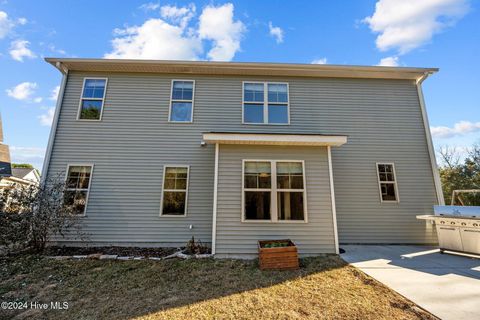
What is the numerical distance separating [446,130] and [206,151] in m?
42.5

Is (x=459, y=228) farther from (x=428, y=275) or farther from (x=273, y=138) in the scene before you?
(x=273, y=138)

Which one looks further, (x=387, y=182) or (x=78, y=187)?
(x=387, y=182)

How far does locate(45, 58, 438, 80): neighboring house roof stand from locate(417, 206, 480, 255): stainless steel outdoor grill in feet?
16.1

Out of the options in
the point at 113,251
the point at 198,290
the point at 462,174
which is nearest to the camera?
the point at 198,290

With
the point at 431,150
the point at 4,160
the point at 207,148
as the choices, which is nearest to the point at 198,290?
the point at 207,148

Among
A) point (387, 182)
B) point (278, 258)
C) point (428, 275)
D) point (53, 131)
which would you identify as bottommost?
point (428, 275)

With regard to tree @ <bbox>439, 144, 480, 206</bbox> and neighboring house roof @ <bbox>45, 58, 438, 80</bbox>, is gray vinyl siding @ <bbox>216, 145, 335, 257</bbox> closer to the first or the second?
neighboring house roof @ <bbox>45, 58, 438, 80</bbox>

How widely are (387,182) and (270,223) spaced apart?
14.8 ft

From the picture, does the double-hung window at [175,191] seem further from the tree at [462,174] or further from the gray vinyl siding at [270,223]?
the tree at [462,174]

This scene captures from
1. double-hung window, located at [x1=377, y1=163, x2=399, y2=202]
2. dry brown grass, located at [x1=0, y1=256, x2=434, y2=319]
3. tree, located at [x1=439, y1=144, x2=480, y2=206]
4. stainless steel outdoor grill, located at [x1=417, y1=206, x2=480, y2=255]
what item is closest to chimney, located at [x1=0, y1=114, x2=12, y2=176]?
dry brown grass, located at [x1=0, y1=256, x2=434, y2=319]

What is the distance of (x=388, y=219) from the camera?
21.7ft

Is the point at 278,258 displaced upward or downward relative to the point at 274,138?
downward

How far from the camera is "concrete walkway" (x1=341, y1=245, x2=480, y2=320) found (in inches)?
112

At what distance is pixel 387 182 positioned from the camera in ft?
22.6
